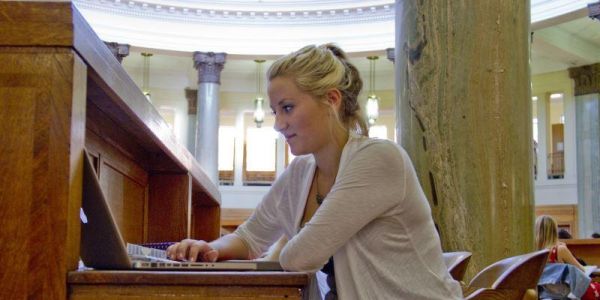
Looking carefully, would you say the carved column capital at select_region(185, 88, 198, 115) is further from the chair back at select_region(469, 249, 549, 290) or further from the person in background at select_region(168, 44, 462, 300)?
the chair back at select_region(469, 249, 549, 290)

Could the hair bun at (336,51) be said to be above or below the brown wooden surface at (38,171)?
above


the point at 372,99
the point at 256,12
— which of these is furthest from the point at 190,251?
the point at 256,12

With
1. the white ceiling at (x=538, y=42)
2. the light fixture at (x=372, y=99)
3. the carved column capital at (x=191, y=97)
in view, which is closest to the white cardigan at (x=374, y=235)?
the light fixture at (x=372, y=99)

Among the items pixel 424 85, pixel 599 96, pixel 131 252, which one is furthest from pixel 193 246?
pixel 599 96

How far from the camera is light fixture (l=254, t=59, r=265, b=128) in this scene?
16.4 meters

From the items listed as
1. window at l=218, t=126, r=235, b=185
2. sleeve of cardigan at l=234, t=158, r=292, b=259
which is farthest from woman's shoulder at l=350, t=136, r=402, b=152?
window at l=218, t=126, r=235, b=185

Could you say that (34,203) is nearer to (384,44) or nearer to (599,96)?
(384,44)

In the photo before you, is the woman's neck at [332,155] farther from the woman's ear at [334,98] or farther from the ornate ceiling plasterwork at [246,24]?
the ornate ceiling plasterwork at [246,24]

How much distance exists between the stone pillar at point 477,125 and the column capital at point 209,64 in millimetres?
13317

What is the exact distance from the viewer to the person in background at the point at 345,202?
5.98ft

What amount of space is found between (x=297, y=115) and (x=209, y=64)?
14.8m

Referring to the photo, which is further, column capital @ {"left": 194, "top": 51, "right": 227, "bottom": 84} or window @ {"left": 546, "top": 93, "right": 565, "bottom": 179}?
window @ {"left": 546, "top": 93, "right": 565, "bottom": 179}

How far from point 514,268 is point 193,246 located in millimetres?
844

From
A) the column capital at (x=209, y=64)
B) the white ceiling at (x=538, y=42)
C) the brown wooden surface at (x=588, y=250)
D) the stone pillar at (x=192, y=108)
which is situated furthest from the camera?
the stone pillar at (x=192, y=108)
